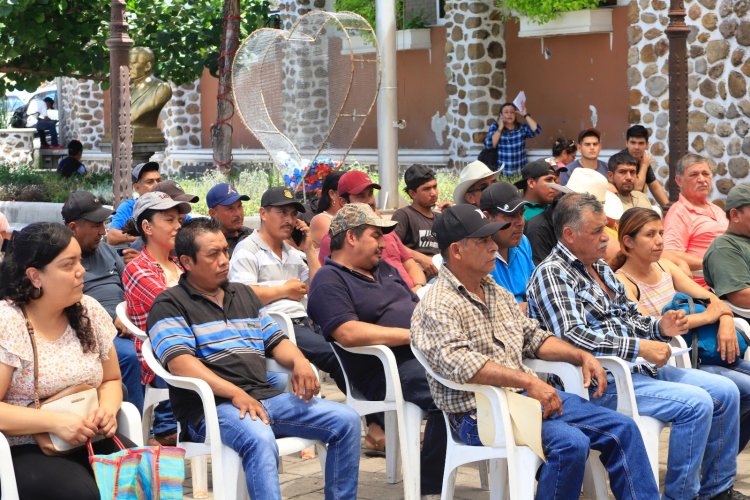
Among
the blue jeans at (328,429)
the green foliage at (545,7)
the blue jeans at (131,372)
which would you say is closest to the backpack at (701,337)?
the blue jeans at (328,429)

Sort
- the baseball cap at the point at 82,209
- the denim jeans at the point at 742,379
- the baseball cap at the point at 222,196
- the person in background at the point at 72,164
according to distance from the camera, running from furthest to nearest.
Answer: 1. the person in background at the point at 72,164
2. the baseball cap at the point at 222,196
3. the baseball cap at the point at 82,209
4. the denim jeans at the point at 742,379

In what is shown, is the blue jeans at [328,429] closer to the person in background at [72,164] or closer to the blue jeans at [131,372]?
the blue jeans at [131,372]

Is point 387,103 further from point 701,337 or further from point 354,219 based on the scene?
point 701,337

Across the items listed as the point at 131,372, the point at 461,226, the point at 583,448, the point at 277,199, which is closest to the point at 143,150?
the point at 277,199

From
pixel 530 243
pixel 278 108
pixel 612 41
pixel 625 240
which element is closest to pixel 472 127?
pixel 612 41

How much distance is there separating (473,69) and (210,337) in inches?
400

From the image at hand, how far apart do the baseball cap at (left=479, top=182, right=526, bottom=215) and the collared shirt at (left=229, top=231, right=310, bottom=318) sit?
3.47 feet

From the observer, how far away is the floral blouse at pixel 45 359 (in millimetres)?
4168

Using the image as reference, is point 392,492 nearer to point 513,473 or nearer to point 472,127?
point 513,473

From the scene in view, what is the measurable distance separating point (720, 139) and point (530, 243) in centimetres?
530

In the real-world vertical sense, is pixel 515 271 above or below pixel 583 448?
above

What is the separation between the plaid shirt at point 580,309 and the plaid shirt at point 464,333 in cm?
15

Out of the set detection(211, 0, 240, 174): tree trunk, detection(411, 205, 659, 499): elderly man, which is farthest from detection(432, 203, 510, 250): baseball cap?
detection(211, 0, 240, 174): tree trunk

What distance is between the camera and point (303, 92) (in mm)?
13711
